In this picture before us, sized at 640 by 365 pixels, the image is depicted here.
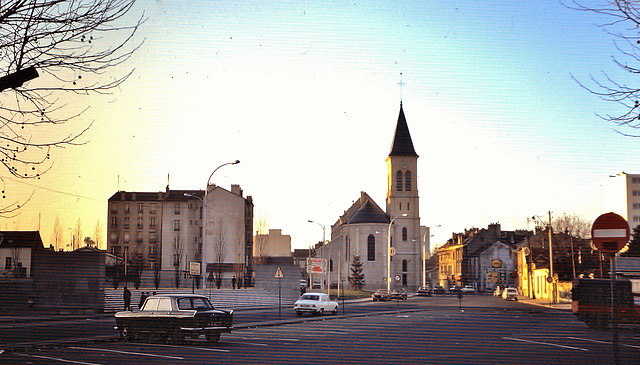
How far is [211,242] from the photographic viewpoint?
8462cm

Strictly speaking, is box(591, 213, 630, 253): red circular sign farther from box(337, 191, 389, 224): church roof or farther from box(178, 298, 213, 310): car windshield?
box(337, 191, 389, 224): church roof

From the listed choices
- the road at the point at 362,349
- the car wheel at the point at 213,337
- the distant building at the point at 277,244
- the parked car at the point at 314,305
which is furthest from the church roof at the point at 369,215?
the car wheel at the point at 213,337

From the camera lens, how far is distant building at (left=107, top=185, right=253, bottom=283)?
78.1m

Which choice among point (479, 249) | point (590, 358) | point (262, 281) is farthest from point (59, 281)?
point (479, 249)

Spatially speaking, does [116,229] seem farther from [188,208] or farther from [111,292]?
[111,292]

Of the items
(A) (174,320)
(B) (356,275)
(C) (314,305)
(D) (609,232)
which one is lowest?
(C) (314,305)

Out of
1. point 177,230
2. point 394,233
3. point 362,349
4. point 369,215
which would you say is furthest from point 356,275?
point 362,349

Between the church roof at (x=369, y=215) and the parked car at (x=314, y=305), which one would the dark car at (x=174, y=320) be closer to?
the parked car at (x=314, y=305)

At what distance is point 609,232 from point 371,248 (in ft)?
324

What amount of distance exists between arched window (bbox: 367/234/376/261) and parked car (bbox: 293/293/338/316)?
231 feet

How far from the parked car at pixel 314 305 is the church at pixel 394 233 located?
220ft

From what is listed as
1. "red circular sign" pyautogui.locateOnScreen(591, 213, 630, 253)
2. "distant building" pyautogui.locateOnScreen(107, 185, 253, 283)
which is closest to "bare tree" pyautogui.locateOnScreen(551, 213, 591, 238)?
"distant building" pyautogui.locateOnScreen(107, 185, 253, 283)

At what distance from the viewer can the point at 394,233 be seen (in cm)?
10831

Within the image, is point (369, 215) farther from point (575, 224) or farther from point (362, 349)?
point (362, 349)
